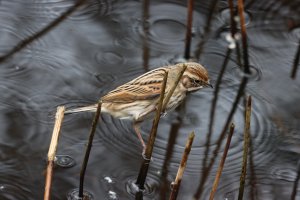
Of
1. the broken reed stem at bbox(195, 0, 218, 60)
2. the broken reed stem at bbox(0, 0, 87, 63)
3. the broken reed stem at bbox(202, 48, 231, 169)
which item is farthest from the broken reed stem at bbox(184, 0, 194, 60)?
the broken reed stem at bbox(0, 0, 87, 63)

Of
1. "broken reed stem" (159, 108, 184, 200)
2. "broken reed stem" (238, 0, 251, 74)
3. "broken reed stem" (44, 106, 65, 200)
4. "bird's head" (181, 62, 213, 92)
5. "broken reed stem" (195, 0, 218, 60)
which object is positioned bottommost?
"broken reed stem" (44, 106, 65, 200)

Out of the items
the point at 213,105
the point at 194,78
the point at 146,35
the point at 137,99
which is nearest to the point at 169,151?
the point at 137,99

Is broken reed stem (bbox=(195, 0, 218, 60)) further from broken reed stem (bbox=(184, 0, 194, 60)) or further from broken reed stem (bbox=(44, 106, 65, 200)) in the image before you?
broken reed stem (bbox=(44, 106, 65, 200))

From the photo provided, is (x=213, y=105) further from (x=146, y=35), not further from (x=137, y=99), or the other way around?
(x=146, y=35)

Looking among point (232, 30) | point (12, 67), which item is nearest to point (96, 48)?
point (12, 67)

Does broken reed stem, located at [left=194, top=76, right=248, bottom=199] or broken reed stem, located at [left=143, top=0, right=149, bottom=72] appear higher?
broken reed stem, located at [left=143, top=0, right=149, bottom=72]
